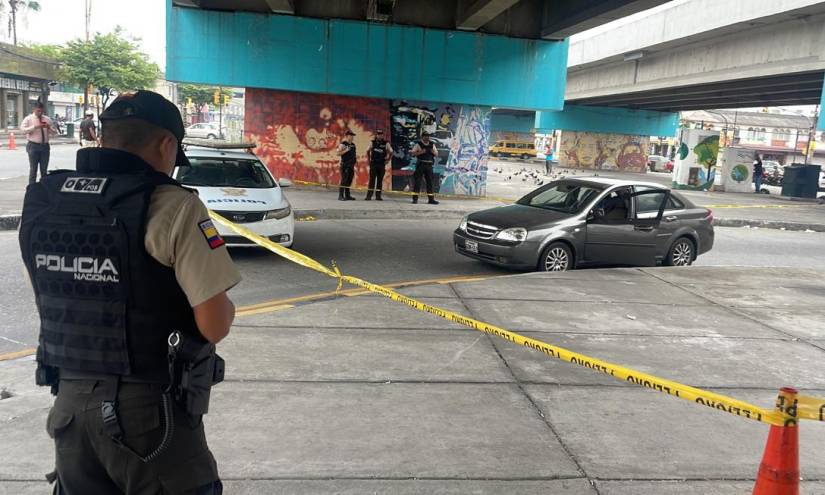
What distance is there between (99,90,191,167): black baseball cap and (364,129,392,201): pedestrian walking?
15.2 metres

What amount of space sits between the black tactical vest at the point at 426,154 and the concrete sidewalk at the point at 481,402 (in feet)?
31.6

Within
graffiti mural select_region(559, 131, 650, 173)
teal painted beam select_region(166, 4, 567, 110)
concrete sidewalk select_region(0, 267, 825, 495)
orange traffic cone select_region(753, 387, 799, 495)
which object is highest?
teal painted beam select_region(166, 4, 567, 110)

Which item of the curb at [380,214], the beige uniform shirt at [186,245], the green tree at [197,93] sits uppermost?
the green tree at [197,93]

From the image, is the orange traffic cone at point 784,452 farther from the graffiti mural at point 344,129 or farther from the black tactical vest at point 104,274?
the graffiti mural at point 344,129

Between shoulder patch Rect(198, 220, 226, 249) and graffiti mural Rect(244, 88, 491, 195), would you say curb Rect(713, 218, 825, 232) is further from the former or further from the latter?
shoulder patch Rect(198, 220, 226, 249)

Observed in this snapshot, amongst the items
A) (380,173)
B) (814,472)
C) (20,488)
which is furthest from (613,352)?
(380,173)

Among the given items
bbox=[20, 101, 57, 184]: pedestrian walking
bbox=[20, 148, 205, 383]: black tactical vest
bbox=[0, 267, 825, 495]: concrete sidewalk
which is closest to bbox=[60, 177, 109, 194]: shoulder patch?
bbox=[20, 148, 205, 383]: black tactical vest

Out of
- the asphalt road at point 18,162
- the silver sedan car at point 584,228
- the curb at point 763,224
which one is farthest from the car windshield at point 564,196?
the asphalt road at point 18,162

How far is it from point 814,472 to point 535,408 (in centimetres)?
168

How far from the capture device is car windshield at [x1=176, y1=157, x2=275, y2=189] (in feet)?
33.0

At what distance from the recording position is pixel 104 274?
6.54ft

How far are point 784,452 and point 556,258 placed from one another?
6.82m

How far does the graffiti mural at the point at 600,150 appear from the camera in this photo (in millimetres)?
51594

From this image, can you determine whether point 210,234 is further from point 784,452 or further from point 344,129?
point 344,129
